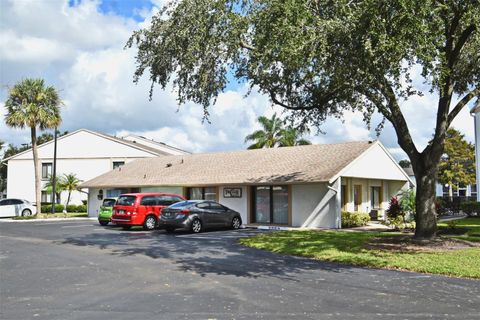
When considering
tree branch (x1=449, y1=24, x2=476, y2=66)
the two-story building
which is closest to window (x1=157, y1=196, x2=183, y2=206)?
tree branch (x1=449, y1=24, x2=476, y2=66)

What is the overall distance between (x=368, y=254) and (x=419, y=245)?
233cm

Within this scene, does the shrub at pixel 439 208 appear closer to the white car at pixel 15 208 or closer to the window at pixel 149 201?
the window at pixel 149 201

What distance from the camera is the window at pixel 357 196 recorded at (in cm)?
2712

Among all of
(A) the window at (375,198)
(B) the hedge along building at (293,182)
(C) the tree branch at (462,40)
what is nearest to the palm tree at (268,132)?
(B) the hedge along building at (293,182)

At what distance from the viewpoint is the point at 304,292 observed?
8.34m

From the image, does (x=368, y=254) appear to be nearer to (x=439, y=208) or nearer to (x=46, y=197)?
(x=439, y=208)

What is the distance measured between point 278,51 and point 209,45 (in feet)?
6.89

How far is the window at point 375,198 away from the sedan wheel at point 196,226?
12640 millimetres

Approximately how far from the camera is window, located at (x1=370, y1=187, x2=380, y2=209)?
1133 inches

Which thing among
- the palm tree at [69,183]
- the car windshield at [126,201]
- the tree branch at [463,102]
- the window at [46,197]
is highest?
the tree branch at [463,102]

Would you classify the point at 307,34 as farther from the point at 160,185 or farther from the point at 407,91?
the point at 160,185

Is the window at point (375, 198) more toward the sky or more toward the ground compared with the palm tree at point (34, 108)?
more toward the ground

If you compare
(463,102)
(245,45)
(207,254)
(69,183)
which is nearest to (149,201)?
(207,254)

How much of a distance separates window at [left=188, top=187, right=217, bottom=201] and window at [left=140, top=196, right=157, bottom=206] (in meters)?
6.10
